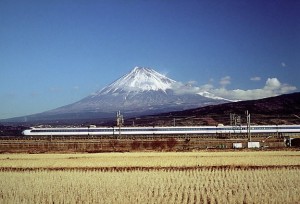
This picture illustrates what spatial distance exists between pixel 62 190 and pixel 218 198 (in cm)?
612

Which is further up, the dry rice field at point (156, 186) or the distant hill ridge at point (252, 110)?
the distant hill ridge at point (252, 110)

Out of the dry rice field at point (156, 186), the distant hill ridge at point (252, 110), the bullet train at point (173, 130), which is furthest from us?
the distant hill ridge at point (252, 110)

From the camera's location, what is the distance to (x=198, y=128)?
75062 mm

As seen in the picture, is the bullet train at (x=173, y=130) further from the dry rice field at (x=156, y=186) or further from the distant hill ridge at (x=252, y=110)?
the distant hill ridge at (x=252, y=110)

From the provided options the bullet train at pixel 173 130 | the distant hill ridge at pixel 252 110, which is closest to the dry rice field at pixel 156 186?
the bullet train at pixel 173 130

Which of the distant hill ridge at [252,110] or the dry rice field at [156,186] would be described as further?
the distant hill ridge at [252,110]

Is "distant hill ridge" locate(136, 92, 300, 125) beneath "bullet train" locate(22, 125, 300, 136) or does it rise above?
above

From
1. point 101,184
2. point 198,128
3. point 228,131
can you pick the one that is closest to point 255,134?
point 228,131

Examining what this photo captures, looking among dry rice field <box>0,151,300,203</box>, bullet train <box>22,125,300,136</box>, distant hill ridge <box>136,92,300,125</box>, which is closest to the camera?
dry rice field <box>0,151,300,203</box>

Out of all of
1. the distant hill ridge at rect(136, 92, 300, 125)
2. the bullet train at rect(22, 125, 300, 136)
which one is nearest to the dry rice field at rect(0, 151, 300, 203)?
the bullet train at rect(22, 125, 300, 136)

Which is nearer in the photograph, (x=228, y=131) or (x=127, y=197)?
(x=127, y=197)

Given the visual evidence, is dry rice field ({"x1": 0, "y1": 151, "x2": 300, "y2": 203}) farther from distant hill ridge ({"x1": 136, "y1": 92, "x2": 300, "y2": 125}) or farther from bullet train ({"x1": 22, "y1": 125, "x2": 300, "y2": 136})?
distant hill ridge ({"x1": 136, "y1": 92, "x2": 300, "y2": 125})

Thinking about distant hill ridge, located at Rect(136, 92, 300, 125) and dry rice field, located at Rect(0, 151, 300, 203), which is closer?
dry rice field, located at Rect(0, 151, 300, 203)

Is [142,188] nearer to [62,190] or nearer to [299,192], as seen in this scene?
[62,190]
